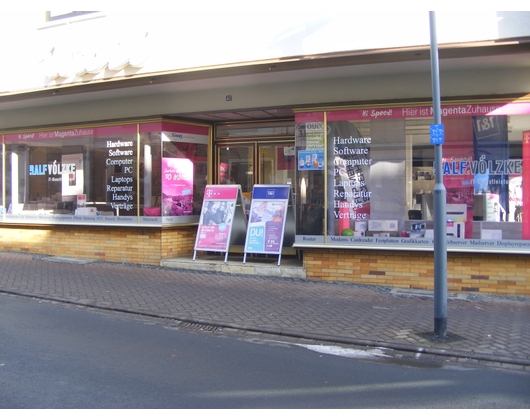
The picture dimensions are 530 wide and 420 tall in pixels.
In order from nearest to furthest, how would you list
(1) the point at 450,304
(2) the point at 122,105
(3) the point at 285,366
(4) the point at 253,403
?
(4) the point at 253,403 → (3) the point at 285,366 → (1) the point at 450,304 → (2) the point at 122,105

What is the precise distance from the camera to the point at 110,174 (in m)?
11.6

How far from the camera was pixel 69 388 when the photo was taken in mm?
4371

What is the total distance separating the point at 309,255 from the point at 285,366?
4.46 meters

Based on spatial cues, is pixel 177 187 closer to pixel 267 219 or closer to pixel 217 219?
pixel 217 219

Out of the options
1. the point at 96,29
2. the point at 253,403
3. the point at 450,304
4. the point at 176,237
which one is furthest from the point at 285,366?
the point at 96,29

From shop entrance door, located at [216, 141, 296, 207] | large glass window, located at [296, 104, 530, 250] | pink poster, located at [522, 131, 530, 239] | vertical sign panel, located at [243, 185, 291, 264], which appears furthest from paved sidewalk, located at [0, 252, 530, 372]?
shop entrance door, located at [216, 141, 296, 207]

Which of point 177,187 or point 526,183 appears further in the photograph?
point 177,187

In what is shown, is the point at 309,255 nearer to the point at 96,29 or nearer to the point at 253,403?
the point at 253,403

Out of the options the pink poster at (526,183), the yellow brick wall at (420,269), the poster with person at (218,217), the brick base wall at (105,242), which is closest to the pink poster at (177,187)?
the brick base wall at (105,242)

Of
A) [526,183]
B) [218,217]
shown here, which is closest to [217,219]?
[218,217]

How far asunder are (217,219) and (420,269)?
4.39 metres

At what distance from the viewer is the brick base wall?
1091 centimetres

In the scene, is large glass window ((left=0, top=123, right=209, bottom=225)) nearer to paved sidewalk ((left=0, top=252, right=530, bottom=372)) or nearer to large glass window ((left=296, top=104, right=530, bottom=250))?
paved sidewalk ((left=0, top=252, right=530, bottom=372))

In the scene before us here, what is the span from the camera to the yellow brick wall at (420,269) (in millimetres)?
8420
